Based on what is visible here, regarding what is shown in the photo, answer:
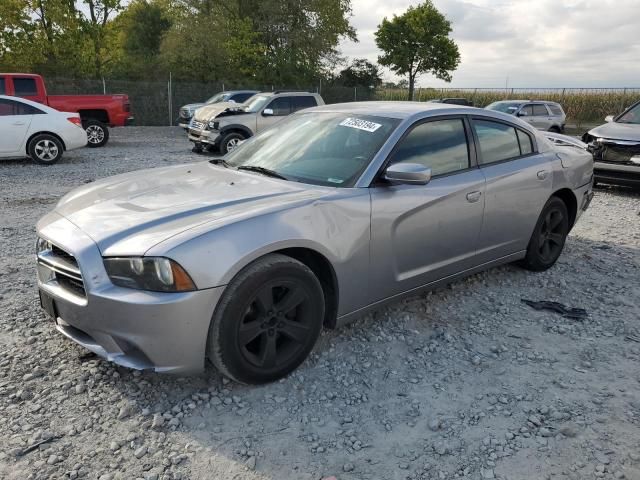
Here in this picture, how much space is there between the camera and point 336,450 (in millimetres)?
2562

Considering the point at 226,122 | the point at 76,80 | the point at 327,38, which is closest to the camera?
the point at 226,122

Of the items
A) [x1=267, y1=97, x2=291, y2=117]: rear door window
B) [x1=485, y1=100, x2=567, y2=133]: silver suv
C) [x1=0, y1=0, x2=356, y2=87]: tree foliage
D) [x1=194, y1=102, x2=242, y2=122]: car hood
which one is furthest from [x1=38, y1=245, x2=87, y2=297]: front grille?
Result: [x1=0, y1=0, x2=356, y2=87]: tree foliage

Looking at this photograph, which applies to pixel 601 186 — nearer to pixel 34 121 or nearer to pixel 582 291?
pixel 582 291

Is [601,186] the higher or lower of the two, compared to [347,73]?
lower

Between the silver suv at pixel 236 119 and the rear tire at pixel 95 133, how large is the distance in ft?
9.41

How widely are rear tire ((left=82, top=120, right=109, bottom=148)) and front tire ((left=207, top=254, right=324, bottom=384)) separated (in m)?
13.5

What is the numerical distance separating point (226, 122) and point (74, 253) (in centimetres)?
1075

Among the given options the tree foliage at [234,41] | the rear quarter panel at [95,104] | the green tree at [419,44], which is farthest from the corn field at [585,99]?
the rear quarter panel at [95,104]

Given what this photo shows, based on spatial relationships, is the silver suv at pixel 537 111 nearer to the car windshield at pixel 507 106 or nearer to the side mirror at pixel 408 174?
the car windshield at pixel 507 106

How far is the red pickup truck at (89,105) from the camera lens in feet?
44.4

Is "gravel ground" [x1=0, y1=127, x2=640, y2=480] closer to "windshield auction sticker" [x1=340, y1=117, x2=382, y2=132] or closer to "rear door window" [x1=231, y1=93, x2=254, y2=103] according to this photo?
"windshield auction sticker" [x1=340, y1=117, x2=382, y2=132]

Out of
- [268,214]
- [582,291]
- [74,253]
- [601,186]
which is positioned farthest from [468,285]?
[601,186]

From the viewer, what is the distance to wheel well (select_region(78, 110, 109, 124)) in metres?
14.7

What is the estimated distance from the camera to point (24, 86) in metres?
13.5
